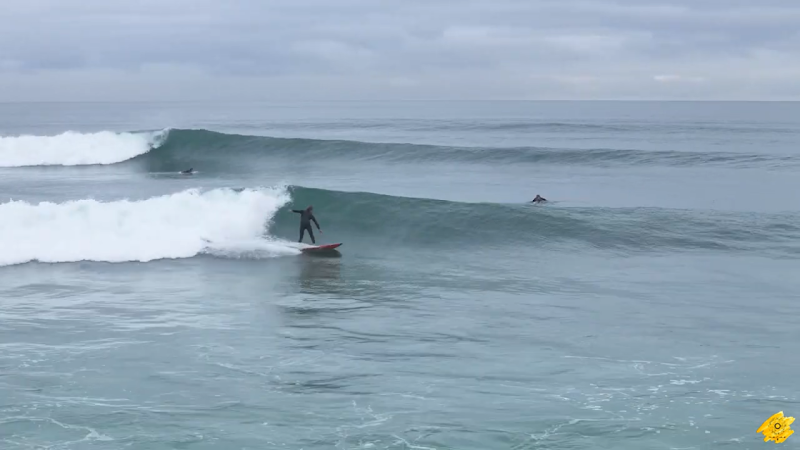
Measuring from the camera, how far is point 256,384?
39.2 feet

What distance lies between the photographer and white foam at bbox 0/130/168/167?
154ft

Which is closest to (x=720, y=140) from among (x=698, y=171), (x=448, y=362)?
(x=698, y=171)

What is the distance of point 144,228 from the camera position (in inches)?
939

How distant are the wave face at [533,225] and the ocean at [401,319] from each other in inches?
3.9

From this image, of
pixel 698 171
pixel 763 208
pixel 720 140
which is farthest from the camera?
pixel 720 140

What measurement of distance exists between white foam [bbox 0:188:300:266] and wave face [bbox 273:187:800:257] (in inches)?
54.0

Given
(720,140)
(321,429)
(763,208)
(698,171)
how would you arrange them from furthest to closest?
1. (720,140)
2. (698,171)
3. (763,208)
4. (321,429)

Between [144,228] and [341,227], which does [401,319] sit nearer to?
[341,227]

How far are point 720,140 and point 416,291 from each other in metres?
50.0

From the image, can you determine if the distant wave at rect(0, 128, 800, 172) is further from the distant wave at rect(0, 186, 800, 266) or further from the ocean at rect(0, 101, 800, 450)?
the distant wave at rect(0, 186, 800, 266)

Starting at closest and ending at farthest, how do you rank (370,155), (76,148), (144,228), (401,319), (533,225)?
1. (401,319)
2. (144,228)
3. (533,225)
4. (370,155)
5. (76,148)

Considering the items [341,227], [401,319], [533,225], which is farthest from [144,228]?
[533,225]

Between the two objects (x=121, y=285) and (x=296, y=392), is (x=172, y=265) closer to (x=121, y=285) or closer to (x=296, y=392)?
(x=121, y=285)

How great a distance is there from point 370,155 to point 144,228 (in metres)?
23.4
